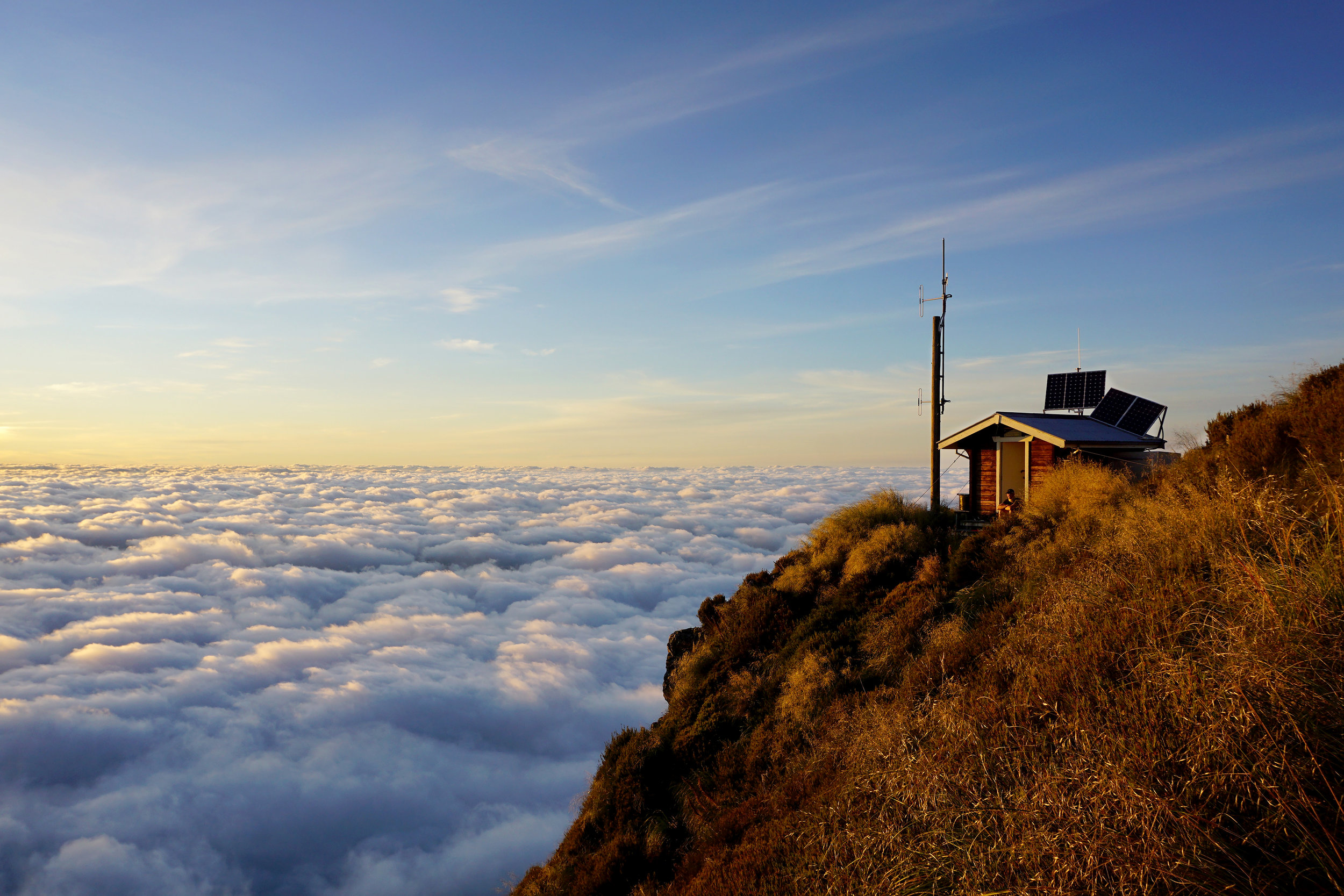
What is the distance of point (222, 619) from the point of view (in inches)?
7126

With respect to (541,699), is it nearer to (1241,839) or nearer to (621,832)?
(621,832)

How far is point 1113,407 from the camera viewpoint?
2278 cm

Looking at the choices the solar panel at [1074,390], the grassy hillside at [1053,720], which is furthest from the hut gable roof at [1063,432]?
the grassy hillside at [1053,720]

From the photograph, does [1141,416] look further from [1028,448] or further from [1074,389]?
[1028,448]

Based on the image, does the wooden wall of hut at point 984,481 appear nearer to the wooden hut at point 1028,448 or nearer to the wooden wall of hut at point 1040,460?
the wooden hut at point 1028,448

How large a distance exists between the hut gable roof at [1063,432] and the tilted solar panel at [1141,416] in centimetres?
41

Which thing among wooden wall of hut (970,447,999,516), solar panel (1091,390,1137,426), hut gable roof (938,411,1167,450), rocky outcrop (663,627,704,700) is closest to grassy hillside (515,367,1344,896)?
rocky outcrop (663,627,704,700)

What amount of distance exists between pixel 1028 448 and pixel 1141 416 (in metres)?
4.47

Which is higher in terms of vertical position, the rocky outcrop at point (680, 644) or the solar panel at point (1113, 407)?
the solar panel at point (1113, 407)

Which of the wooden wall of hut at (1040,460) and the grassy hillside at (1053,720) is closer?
the grassy hillside at (1053,720)

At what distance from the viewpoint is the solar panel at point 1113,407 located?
887 inches

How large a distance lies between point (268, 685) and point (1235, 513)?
17039 centimetres

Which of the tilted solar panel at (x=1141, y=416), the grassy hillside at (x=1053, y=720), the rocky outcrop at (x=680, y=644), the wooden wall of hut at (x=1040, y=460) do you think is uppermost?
the tilted solar panel at (x=1141, y=416)

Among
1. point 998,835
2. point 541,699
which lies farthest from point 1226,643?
point 541,699
